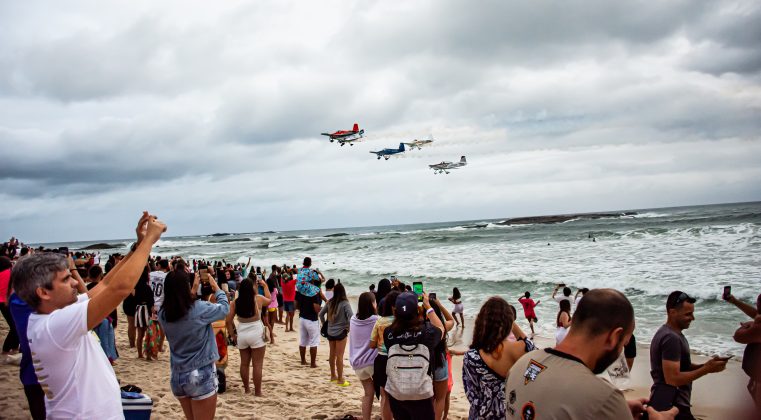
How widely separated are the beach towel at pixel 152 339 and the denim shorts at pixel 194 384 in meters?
4.96

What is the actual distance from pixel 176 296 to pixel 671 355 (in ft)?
13.4

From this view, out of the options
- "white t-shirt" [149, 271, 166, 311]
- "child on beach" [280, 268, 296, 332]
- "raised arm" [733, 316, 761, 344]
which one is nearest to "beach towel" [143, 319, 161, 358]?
"white t-shirt" [149, 271, 166, 311]

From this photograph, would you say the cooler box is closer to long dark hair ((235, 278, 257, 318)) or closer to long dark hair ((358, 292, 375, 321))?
long dark hair ((358, 292, 375, 321))

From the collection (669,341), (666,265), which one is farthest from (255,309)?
(666,265)

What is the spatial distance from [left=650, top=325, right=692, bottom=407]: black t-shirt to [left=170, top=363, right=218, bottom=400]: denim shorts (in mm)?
3741

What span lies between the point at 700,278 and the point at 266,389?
16453mm

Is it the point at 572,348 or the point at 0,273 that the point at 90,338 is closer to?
the point at 572,348

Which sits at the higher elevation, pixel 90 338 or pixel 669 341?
pixel 90 338

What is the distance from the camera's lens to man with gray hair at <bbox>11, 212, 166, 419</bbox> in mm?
2135

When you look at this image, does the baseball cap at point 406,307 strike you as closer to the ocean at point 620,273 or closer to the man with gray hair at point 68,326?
the man with gray hair at point 68,326

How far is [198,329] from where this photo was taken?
410 cm

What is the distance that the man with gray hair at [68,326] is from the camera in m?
2.13

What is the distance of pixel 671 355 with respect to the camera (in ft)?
11.9

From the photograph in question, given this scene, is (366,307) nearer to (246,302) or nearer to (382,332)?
(382,332)
